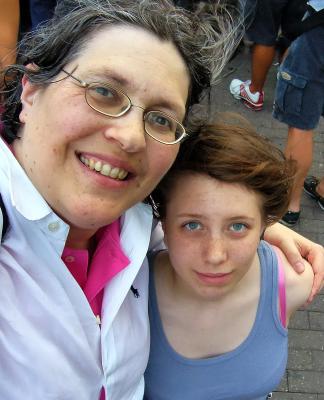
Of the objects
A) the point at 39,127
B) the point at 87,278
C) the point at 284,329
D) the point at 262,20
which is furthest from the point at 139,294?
the point at 262,20

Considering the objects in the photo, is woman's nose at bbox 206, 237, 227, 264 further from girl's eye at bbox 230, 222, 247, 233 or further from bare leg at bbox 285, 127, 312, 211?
bare leg at bbox 285, 127, 312, 211

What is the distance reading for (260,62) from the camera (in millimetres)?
4902

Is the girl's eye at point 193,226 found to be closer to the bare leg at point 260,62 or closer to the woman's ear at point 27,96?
the woman's ear at point 27,96

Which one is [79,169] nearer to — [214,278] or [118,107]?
[118,107]

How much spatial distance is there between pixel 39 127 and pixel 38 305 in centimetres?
44

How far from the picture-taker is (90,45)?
1.31 meters

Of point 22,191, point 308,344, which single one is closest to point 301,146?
point 308,344

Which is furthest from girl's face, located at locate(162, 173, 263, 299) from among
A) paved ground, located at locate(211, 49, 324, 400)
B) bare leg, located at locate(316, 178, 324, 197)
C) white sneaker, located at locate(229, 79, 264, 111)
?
white sneaker, located at locate(229, 79, 264, 111)

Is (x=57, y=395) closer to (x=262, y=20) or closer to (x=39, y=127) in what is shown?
(x=39, y=127)

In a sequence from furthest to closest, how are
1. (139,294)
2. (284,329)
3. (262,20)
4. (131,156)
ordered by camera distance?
(262,20)
(284,329)
(139,294)
(131,156)

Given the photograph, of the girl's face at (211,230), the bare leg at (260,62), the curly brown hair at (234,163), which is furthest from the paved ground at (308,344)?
the bare leg at (260,62)

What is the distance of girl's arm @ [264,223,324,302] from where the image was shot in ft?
6.00

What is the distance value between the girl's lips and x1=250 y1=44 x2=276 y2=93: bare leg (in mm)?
3680

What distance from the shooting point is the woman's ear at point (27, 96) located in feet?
4.46
